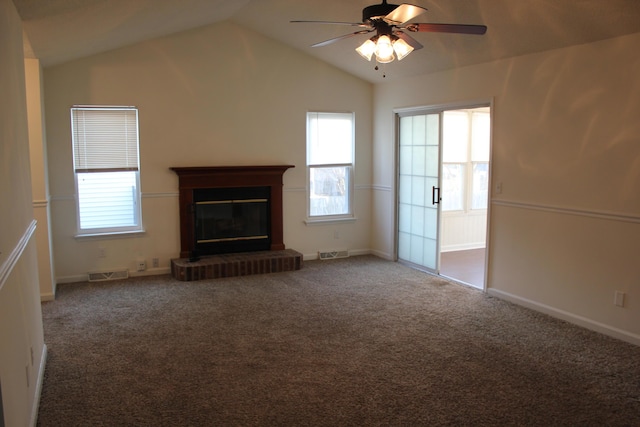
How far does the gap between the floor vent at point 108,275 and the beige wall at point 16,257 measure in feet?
7.58

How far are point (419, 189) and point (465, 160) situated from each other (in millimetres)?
1579

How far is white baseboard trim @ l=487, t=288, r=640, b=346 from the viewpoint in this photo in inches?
161

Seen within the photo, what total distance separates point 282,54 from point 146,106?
1.81 meters

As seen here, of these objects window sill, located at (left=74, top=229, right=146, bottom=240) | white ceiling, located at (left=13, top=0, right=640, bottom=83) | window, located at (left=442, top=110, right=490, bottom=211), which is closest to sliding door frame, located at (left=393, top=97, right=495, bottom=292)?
white ceiling, located at (left=13, top=0, right=640, bottom=83)

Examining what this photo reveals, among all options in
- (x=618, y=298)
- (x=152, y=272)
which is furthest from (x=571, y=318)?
(x=152, y=272)

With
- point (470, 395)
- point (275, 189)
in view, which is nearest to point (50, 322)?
point (275, 189)

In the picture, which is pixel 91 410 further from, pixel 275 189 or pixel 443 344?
pixel 275 189

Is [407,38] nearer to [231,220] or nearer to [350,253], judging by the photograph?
[231,220]

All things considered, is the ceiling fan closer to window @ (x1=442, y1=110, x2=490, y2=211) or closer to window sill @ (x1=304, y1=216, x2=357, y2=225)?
window sill @ (x1=304, y1=216, x2=357, y2=225)

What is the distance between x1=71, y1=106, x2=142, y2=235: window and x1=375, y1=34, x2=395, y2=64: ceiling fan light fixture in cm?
359

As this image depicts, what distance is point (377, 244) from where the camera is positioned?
726 centimetres

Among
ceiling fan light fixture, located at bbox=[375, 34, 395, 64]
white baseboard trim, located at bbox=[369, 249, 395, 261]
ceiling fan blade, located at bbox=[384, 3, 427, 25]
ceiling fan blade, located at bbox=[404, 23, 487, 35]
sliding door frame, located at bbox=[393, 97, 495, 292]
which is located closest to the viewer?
ceiling fan blade, located at bbox=[384, 3, 427, 25]

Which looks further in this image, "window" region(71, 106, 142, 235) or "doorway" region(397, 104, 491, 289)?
"doorway" region(397, 104, 491, 289)

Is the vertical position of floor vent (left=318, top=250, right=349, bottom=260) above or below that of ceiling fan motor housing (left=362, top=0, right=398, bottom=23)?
below
